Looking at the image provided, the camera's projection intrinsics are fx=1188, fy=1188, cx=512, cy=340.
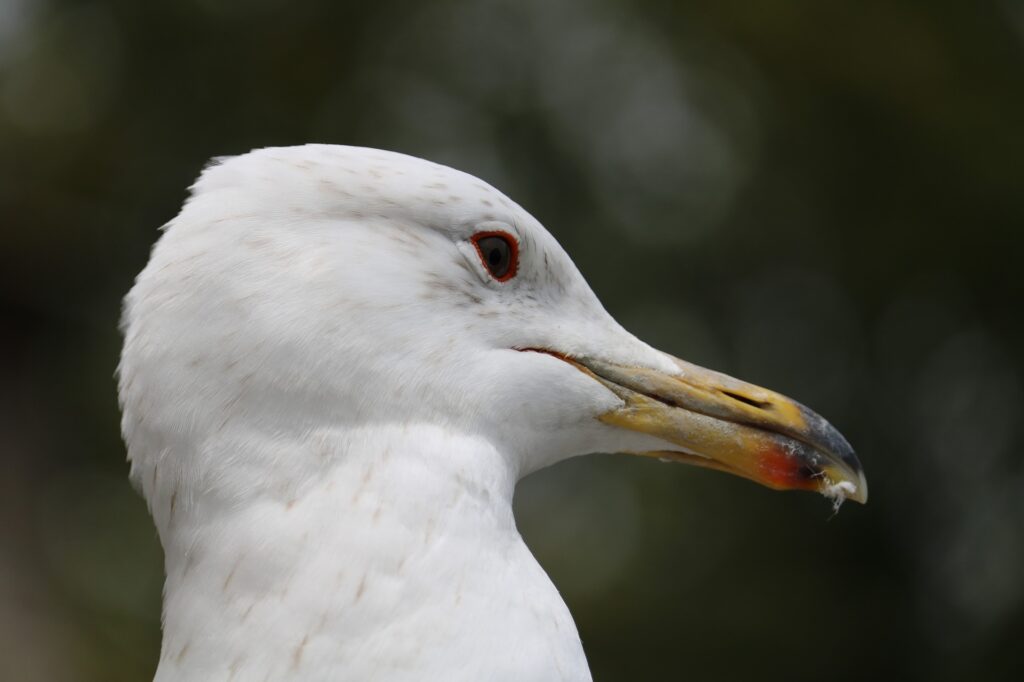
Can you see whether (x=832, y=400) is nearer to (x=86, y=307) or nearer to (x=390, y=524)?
(x=86, y=307)

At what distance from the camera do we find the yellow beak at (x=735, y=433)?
2.48 metres

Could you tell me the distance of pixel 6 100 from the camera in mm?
8719

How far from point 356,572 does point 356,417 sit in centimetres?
28

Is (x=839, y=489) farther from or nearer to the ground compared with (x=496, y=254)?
nearer to the ground

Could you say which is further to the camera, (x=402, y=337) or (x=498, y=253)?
(x=498, y=253)

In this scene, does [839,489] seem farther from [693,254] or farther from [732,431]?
[693,254]

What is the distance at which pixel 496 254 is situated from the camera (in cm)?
244

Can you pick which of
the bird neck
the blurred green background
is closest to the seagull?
the bird neck

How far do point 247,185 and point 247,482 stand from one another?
58 cm

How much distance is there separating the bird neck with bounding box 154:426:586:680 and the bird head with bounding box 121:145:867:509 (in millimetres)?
86

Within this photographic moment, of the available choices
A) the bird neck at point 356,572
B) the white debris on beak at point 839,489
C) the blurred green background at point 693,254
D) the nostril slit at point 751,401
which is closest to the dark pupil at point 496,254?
the bird neck at point 356,572

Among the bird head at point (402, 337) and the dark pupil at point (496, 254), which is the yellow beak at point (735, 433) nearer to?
the bird head at point (402, 337)

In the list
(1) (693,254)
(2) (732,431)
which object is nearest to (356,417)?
(2) (732,431)

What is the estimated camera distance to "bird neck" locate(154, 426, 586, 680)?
6.31 feet
